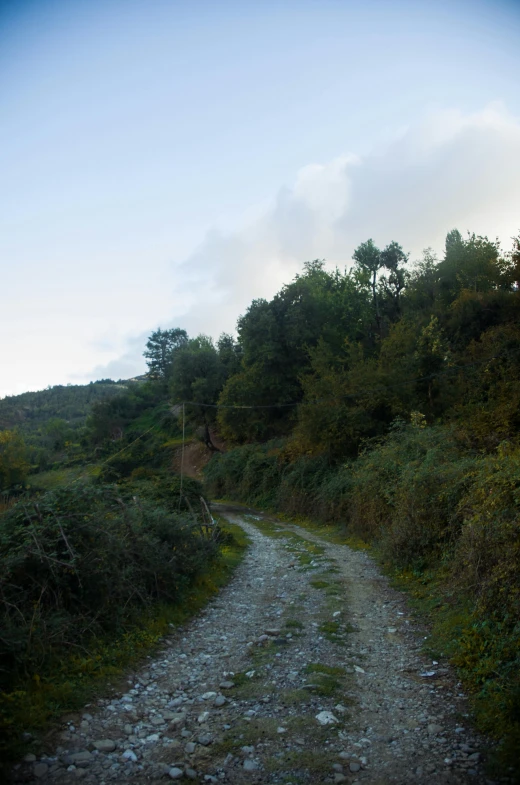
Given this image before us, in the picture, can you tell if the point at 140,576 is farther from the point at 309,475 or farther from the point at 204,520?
the point at 309,475

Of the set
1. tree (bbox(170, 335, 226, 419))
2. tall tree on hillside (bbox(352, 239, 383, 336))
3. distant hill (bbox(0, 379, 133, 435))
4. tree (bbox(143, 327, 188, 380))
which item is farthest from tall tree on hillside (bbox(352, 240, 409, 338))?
distant hill (bbox(0, 379, 133, 435))

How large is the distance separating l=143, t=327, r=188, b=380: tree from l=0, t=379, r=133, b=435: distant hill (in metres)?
9.82

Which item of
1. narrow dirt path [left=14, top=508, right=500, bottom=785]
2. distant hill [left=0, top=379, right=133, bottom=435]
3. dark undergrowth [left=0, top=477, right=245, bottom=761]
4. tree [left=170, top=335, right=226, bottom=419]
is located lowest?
narrow dirt path [left=14, top=508, right=500, bottom=785]

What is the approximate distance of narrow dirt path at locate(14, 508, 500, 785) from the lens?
12.9 feet

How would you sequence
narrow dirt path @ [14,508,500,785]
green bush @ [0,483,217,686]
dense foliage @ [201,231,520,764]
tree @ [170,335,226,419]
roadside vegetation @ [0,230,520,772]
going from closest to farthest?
narrow dirt path @ [14,508,500,785], green bush @ [0,483,217,686], roadside vegetation @ [0,230,520,772], dense foliage @ [201,231,520,764], tree @ [170,335,226,419]

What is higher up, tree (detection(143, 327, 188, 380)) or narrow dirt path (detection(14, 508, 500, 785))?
tree (detection(143, 327, 188, 380))

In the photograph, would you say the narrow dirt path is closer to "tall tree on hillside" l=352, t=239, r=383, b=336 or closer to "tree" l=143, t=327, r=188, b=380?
"tall tree on hillside" l=352, t=239, r=383, b=336

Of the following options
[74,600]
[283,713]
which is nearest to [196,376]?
[74,600]

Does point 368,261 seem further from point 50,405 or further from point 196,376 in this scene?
point 50,405

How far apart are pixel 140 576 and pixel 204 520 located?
8096mm

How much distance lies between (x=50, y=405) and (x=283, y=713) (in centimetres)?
11058

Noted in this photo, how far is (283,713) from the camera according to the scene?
4.84 metres

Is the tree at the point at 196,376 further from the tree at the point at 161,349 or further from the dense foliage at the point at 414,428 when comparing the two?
the tree at the point at 161,349

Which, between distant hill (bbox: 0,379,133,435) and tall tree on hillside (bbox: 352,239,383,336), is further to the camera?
distant hill (bbox: 0,379,133,435)
